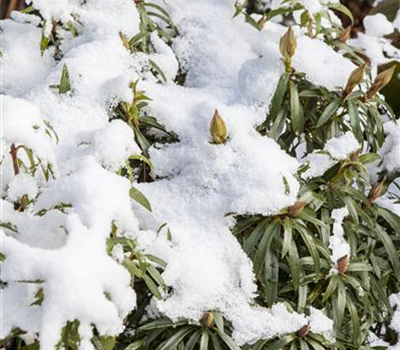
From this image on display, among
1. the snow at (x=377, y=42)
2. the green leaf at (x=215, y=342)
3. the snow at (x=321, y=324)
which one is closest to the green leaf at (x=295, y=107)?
the snow at (x=321, y=324)

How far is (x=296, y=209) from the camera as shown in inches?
54.7

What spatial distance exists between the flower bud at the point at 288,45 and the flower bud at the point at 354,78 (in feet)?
0.49

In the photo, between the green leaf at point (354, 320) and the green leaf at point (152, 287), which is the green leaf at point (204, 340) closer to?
the green leaf at point (152, 287)

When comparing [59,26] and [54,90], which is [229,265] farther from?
[59,26]

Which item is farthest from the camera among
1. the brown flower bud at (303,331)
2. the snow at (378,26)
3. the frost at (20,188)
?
the snow at (378,26)

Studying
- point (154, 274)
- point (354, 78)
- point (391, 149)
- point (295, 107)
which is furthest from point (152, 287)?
point (391, 149)

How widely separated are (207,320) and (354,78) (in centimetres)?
67

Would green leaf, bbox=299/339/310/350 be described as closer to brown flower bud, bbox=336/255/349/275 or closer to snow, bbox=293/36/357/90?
brown flower bud, bbox=336/255/349/275

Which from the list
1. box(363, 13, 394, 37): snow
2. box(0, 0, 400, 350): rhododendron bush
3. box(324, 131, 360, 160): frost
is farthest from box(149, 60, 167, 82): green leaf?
box(363, 13, 394, 37): snow

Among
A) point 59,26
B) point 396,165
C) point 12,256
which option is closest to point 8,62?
point 59,26

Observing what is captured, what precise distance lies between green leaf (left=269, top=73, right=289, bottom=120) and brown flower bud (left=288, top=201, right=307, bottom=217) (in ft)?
0.96

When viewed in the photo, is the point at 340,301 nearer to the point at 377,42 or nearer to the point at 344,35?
the point at 344,35

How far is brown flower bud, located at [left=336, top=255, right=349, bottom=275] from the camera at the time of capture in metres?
1.45

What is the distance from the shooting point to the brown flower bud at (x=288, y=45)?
1.54m
